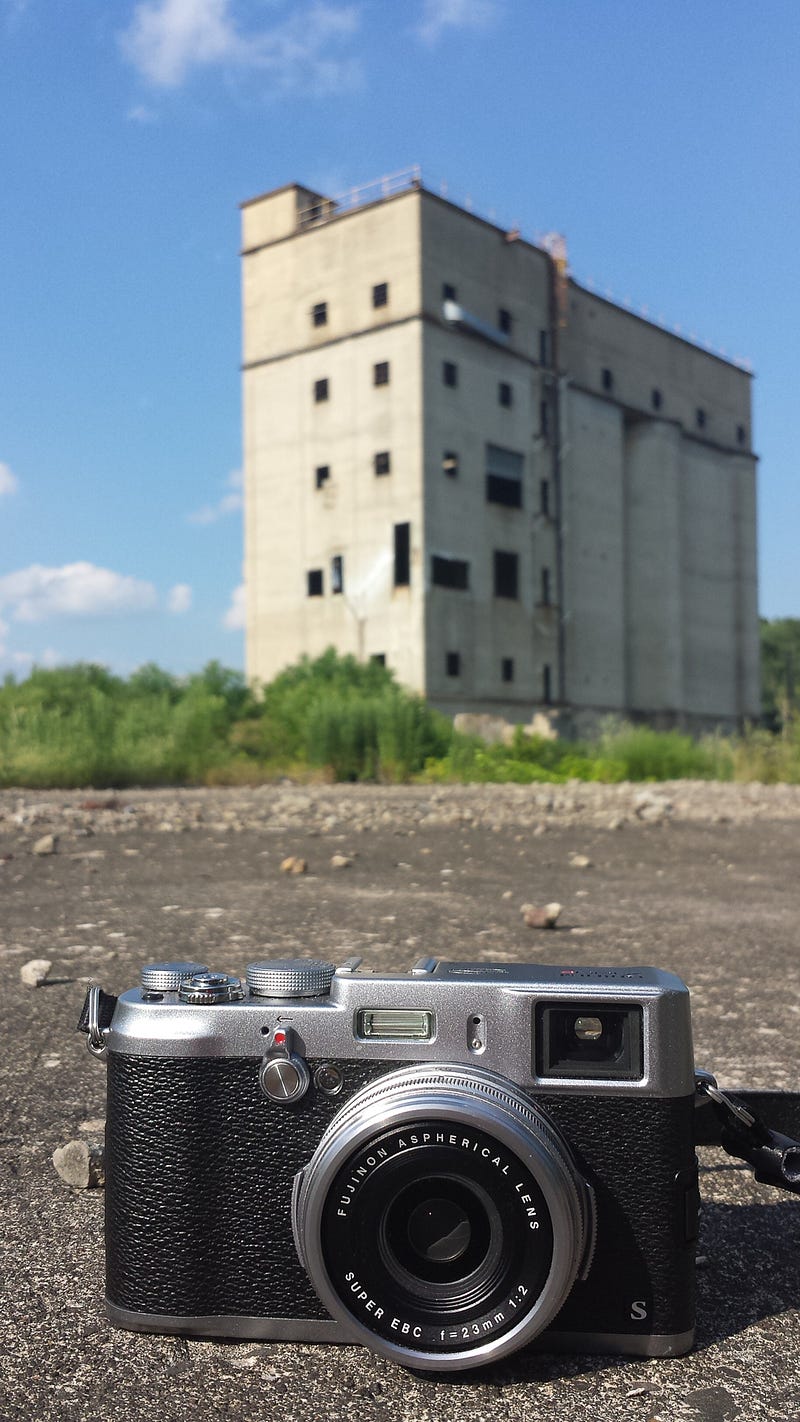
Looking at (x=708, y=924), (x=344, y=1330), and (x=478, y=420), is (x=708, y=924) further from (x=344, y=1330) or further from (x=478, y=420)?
Result: (x=478, y=420)

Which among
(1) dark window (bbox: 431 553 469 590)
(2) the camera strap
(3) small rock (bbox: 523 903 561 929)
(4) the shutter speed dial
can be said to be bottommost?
(3) small rock (bbox: 523 903 561 929)

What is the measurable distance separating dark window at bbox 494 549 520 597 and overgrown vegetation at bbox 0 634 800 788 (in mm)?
10294

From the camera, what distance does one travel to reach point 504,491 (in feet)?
90.7

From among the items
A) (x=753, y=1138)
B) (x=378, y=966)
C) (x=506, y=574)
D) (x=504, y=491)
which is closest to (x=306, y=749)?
(x=378, y=966)

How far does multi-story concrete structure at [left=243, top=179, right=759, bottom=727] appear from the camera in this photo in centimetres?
2527

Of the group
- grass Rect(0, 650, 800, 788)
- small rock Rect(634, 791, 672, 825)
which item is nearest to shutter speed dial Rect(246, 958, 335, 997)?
small rock Rect(634, 791, 672, 825)

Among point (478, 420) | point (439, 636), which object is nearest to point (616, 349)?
point (478, 420)

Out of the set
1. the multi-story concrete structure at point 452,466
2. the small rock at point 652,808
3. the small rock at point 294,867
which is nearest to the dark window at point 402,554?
the multi-story concrete structure at point 452,466

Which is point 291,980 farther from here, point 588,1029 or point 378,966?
point 378,966

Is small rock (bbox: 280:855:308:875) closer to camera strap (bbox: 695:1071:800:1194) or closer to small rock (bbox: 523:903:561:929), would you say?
small rock (bbox: 523:903:561:929)

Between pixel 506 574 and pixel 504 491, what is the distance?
2046mm

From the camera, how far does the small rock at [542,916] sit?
3.90 metres

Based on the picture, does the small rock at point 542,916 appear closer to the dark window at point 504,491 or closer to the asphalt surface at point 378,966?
the asphalt surface at point 378,966

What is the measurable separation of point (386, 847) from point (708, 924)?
2.65 meters
